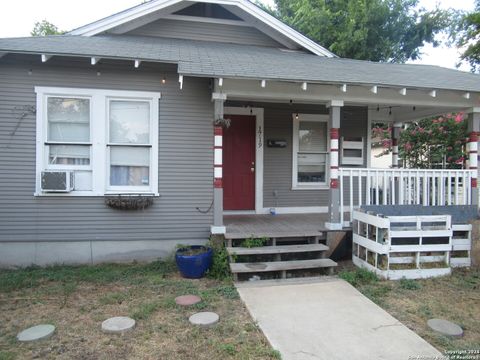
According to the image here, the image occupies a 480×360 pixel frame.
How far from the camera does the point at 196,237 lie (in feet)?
19.2

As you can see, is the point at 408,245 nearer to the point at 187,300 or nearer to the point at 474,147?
the point at 474,147

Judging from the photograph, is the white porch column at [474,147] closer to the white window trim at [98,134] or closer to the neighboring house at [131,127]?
the neighboring house at [131,127]

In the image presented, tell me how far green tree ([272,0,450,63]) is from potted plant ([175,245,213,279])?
1200 cm

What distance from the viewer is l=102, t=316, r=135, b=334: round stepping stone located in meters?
3.40

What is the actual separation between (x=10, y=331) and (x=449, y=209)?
648 cm

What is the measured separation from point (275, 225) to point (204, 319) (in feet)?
9.44

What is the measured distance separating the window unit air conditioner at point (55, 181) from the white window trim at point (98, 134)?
0.16 m

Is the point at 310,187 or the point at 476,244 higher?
the point at 310,187

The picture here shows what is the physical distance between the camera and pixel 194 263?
498 cm

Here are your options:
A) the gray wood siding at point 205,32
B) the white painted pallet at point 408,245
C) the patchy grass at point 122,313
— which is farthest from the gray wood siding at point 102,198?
the white painted pallet at point 408,245

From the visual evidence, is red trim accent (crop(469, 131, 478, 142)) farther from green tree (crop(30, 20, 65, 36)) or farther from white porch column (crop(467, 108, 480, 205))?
green tree (crop(30, 20, 65, 36))

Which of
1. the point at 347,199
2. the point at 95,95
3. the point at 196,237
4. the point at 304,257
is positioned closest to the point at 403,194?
the point at 347,199

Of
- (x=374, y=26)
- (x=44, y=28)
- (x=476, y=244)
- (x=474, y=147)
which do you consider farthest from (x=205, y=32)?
(x=44, y=28)

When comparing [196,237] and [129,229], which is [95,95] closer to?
[129,229]
